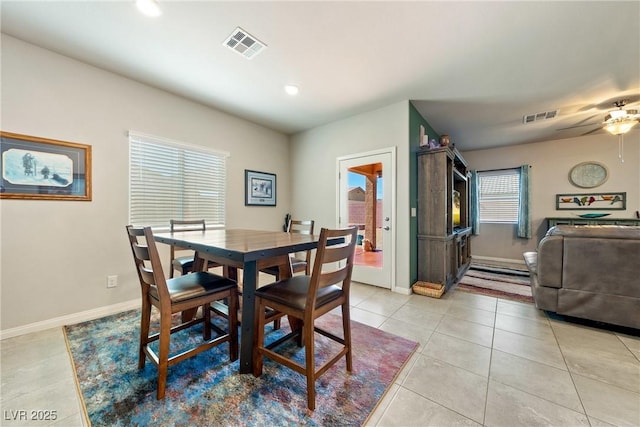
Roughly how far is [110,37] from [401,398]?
11.9ft

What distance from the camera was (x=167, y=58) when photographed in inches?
93.4

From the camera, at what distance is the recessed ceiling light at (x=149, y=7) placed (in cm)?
173

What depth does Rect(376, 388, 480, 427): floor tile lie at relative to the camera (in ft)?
4.07

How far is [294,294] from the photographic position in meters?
1.47

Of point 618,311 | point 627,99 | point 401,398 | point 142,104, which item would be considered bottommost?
point 401,398

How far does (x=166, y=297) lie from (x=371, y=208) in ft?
9.95

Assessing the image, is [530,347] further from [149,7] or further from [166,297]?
[149,7]

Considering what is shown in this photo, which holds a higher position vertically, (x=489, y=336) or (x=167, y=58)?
(x=167, y=58)

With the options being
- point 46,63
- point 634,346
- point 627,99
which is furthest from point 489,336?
point 46,63

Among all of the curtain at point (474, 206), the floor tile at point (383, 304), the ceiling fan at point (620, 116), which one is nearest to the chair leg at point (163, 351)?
the floor tile at point (383, 304)

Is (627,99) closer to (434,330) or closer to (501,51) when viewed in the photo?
(501,51)

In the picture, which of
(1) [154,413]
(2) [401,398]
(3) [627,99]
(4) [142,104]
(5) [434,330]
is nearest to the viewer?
(1) [154,413]

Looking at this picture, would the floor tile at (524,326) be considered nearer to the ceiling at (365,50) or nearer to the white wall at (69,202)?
the ceiling at (365,50)

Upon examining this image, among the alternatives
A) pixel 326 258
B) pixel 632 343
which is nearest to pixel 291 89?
pixel 326 258
